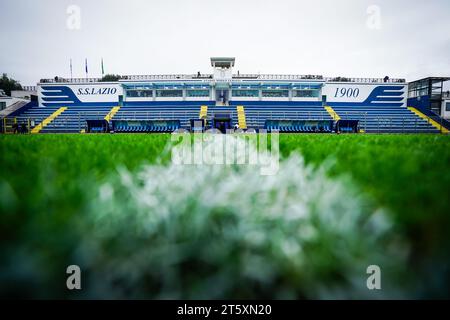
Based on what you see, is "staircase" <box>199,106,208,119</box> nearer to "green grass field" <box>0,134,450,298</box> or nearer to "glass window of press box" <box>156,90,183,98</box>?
"glass window of press box" <box>156,90,183,98</box>

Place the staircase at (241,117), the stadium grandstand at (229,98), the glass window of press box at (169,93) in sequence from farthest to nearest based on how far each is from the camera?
the glass window of press box at (169,93), the stadium grandstand at (229,98), the staircase at (241,117)

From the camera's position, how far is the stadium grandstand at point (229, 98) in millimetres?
20281

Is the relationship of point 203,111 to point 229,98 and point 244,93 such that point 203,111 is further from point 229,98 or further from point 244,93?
point 244,93

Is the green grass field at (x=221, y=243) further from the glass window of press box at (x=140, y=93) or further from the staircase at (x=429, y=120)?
the glass window of press box at (x=140, y=93)

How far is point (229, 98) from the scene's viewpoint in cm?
2345

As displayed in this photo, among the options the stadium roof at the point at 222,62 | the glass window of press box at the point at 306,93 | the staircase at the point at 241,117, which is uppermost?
the stadium roof at the point at 222,62

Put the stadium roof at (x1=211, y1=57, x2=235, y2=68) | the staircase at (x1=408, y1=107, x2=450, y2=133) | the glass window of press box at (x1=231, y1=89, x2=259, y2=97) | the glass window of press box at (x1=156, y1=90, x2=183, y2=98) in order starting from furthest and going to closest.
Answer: the glass window of press box at (x1=156, y1=90, x2=183, y2=98), the glass window of press box at (x1=231, y1=89, x2=259, y2=97), the stadium roof at (x1=211, y1=57, x2=235, y2=68), the staircase at (x1=408, y1=107, x2=450, y2=133)

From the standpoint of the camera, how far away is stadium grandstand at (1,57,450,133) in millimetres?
20281

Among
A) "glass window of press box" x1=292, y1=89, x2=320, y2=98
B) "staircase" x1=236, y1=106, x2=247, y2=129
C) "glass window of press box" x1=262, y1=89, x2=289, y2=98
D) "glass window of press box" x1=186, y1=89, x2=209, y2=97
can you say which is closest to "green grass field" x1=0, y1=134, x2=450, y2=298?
"staircase" x1=236, y1=106, x2=247, y2=129

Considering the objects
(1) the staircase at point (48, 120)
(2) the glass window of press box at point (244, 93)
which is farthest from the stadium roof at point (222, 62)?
(1) the staircase at point (48, 120)

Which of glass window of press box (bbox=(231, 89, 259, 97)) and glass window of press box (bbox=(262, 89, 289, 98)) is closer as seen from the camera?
glass window of press box (bbox=(231, 89, 259, 97))

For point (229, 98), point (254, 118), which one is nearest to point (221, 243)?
point (254, 118)

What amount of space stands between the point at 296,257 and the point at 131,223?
0.31 metres

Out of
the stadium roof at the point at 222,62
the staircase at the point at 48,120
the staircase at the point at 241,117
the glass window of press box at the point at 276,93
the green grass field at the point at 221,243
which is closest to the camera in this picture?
the green grass field at the point at 221,243
